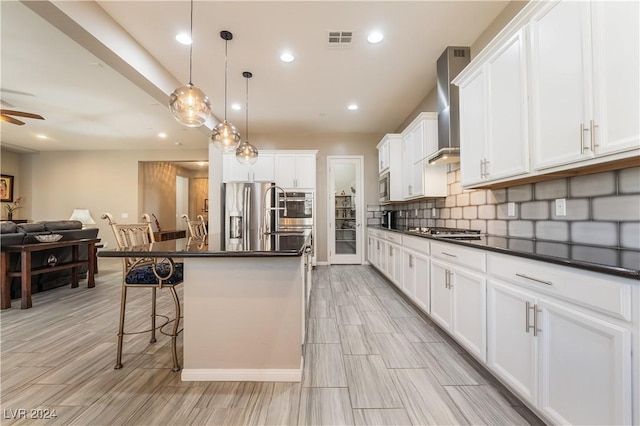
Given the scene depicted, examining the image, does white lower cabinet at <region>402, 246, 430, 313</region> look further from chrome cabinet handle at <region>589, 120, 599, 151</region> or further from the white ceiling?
the white ceiling

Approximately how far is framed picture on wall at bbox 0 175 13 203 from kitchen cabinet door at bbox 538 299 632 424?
10611 mm

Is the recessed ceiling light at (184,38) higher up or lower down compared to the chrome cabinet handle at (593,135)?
higher up

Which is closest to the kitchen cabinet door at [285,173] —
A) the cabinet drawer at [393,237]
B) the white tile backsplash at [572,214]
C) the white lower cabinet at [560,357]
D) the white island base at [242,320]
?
the cabinet drawer at [393,237]

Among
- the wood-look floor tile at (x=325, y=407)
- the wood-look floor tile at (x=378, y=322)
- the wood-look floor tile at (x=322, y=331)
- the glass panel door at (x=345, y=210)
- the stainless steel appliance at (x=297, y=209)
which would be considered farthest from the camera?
the glass panel door at (x=345, y=210)

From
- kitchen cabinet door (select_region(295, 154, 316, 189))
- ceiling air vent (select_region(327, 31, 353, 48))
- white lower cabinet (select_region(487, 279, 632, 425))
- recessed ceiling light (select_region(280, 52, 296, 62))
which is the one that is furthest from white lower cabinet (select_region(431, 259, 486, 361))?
kitchen cabinet door (select_region(295, 154, 316, 189))

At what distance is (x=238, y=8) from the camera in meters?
2.39

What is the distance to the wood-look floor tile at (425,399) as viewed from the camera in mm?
1430

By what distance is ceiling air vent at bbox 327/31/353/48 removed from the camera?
8.87ft

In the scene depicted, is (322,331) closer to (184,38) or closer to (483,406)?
(483,406)

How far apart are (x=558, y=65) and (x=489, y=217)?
1383 mm

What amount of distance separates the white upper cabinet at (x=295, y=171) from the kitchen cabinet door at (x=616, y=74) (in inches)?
172

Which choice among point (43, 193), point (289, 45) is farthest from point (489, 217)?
point (43, 193)

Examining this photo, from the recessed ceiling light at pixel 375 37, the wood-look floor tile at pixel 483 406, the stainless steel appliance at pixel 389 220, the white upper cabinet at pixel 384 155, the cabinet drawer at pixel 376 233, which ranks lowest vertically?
the wood-look floor tile at pixel 483 406

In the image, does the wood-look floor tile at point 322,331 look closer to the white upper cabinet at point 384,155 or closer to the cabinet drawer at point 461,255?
the cabinet drawer at point 461,255
